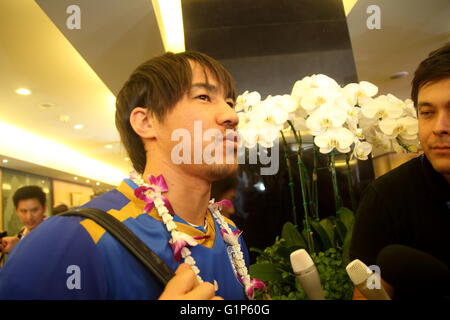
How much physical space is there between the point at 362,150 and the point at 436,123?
0.60ft

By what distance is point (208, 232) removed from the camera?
0.56 meters

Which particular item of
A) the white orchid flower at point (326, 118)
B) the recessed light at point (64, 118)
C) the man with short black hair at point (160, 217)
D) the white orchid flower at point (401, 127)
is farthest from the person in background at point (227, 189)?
A: the recessed light at point (64, 118)

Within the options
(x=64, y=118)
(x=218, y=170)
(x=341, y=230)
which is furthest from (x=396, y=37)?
(x=64, y=118)

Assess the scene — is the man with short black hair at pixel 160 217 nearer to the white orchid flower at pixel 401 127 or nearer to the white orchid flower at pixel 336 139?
the white orchid flower at pixel 336 139

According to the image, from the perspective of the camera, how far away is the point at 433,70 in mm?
550

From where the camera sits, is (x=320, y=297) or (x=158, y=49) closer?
(x=320, y=297)

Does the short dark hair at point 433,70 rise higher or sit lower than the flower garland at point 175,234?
higher

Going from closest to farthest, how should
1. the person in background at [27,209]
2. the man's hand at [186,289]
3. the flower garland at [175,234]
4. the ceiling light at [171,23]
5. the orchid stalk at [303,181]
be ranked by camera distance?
the man's hand at [186,289] < the flower garland at [175,234] < the person in background at [27,209] < the orchid stalk at [303,181] < the ceiling light at [171,23]

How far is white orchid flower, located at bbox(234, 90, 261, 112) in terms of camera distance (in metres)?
0.73

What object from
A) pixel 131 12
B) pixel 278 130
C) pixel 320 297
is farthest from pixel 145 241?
pixel 131 12

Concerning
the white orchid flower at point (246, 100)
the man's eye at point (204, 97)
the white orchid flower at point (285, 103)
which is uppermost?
the white orchid flower at point (246, 100)

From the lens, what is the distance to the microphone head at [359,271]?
1.31 feet
